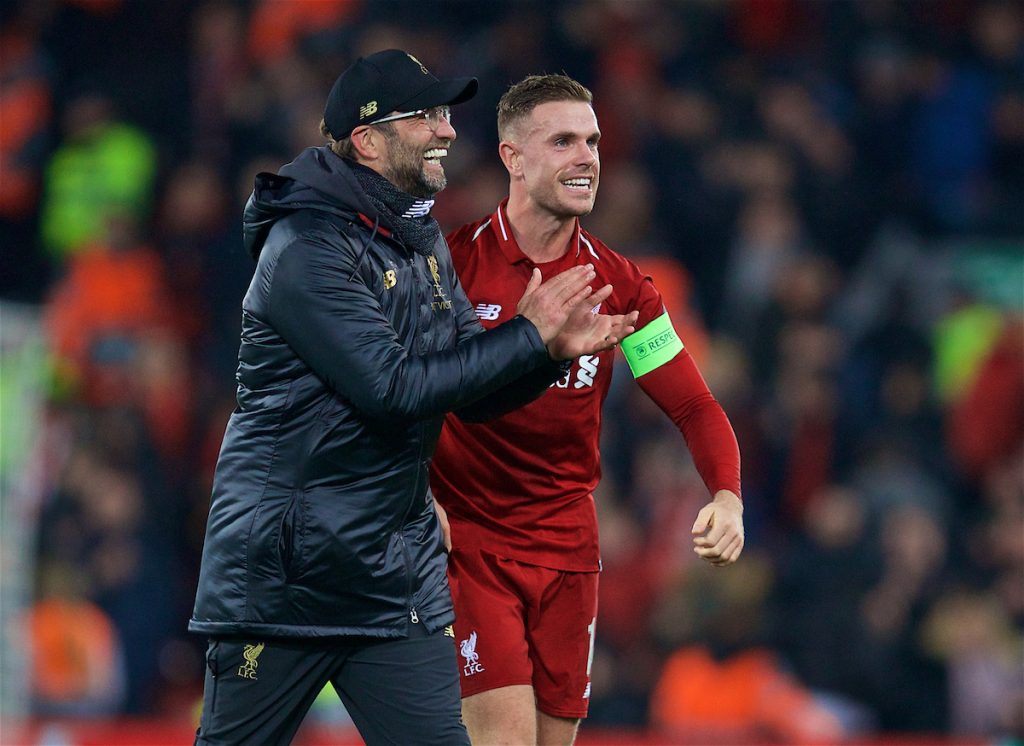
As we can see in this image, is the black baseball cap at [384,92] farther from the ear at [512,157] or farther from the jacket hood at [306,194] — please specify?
the ear at [512,157]

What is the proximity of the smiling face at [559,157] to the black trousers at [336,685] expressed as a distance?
4.22 ft

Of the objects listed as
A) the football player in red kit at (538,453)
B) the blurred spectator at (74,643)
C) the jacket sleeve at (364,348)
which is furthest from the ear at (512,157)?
the blurred spectator at (74,643)

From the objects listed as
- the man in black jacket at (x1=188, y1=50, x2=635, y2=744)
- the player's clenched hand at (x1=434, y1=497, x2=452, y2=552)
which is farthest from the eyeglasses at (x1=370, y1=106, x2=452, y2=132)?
the player's clenched hand at (x1=434, y1=497, x2=452, y2=552)

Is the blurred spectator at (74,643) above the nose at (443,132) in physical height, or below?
below

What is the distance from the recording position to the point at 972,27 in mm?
10422

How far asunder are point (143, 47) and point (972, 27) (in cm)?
516

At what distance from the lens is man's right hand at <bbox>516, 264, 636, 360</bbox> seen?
12.4ft

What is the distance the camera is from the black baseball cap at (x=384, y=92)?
12.9 ft

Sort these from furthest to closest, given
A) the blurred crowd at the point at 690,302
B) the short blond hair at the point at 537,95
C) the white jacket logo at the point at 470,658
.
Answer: the blurred crowd at the point at 690,302 < the short blond hair at the point at 537,95 < the white jacket logo at the point at 470,658

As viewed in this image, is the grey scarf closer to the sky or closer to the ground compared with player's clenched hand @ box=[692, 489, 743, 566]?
closer to the sky

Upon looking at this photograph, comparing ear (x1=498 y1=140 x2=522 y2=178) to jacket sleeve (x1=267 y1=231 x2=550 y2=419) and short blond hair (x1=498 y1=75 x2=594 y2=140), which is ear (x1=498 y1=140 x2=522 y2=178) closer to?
short blond hair (x1=498 y1=75 x2=594 y2=140)

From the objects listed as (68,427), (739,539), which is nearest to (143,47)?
(68,427)

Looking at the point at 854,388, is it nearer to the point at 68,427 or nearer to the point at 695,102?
the point at 695,102

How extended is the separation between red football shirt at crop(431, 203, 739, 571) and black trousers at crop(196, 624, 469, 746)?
Result: 74 centimetres
